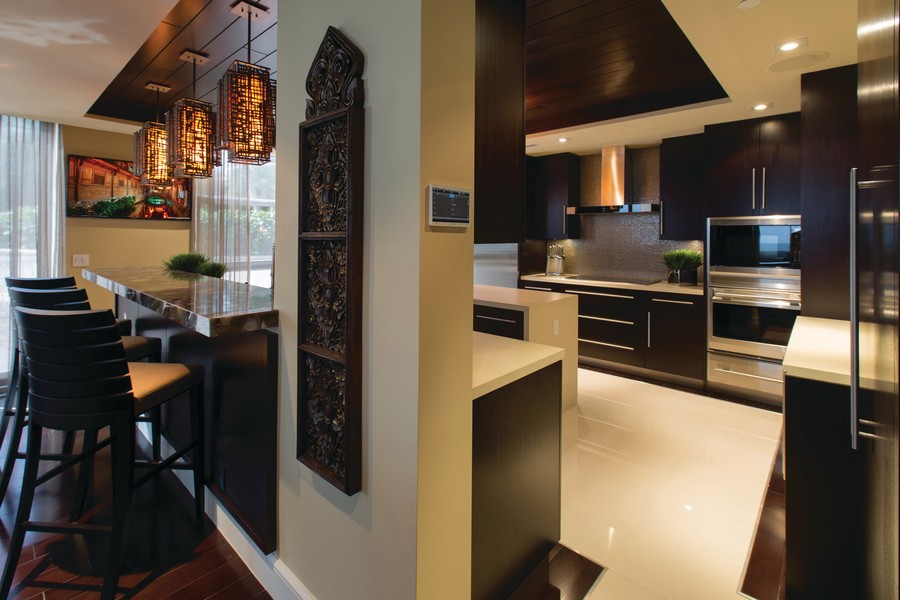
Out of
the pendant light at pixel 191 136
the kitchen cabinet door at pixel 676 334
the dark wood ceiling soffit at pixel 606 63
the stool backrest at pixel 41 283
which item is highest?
the dark wood ceiling soffit at pixel 606 63

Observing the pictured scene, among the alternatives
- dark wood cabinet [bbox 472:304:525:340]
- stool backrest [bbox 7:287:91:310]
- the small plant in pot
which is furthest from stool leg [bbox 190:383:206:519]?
the small plant in pot

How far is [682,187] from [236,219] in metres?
4.99

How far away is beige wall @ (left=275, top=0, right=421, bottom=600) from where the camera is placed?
124 cm

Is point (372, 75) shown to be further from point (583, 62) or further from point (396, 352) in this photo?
point (583, 62)

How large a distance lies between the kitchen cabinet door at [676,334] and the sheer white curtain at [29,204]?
5.76 m

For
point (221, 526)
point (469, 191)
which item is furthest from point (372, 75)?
point (221, 526)

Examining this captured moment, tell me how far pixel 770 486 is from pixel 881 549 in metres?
2.14

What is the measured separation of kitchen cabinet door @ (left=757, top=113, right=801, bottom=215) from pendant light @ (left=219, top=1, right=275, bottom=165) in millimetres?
3884

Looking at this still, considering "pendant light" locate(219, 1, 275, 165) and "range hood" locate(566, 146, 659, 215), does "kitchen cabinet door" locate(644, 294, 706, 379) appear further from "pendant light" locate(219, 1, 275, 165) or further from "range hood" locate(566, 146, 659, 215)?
"pendant light" locate(219, 1, 275, 165)

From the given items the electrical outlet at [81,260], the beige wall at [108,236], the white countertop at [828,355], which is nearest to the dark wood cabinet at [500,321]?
the white countertop at [828,355]

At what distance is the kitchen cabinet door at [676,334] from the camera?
4.28 metres

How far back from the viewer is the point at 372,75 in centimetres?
131

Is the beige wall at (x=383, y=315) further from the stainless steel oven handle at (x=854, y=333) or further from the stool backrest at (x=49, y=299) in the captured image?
the stool backrest at (x=49, y=299)

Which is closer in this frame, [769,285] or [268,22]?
[268,22]
